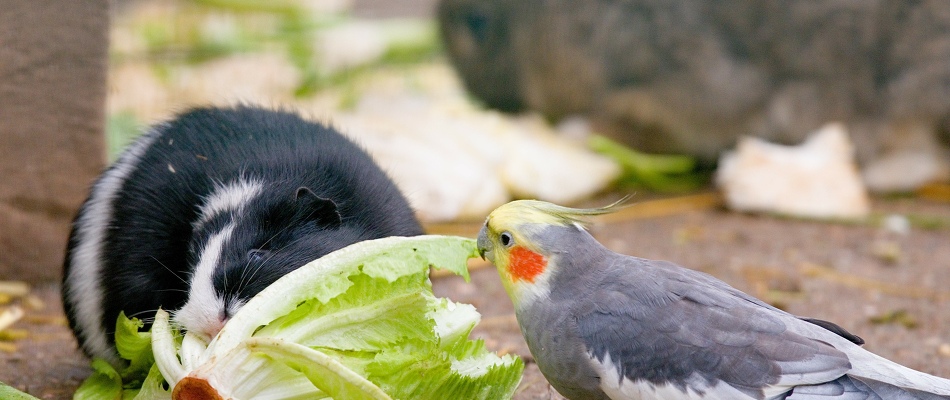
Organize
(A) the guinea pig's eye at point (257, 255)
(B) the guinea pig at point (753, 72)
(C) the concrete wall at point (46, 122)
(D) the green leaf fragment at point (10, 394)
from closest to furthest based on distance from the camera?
(D) the green leaf fragment at point (10, 394) → (A) the guinea pig's eye at point (257, 255) → (C) the concrete wall at point (46, 122) → (B) the guinea pig at point (753, 72)

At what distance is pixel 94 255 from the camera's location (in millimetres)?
2793

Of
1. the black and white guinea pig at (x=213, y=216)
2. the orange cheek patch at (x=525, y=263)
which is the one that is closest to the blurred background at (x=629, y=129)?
the black and white guinea pig at (x=213, y=216)

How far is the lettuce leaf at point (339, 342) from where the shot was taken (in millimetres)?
1916

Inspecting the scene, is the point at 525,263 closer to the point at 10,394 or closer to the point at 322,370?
the point at 322,370

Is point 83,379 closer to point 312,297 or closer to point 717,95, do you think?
point 312,297

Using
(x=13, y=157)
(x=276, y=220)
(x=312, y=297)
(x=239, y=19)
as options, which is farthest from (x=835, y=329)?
(x=239, y=19)

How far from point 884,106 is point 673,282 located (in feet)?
14.5

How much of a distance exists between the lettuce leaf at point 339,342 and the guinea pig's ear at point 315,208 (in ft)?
0.92

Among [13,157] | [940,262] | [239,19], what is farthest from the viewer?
[239,19]

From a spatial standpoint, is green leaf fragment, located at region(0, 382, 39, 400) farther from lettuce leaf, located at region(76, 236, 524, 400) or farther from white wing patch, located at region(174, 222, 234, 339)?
white wing patch, located at region(174, 222, 234, 339)

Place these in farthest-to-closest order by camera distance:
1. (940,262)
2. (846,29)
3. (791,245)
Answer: (846,29) → (791,245) → (940,262)

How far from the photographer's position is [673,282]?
6.59 ft

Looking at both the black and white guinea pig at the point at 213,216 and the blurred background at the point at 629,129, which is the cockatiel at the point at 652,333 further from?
the blurred background at the point at 629,129

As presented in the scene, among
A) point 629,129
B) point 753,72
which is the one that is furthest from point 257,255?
point 629,129
